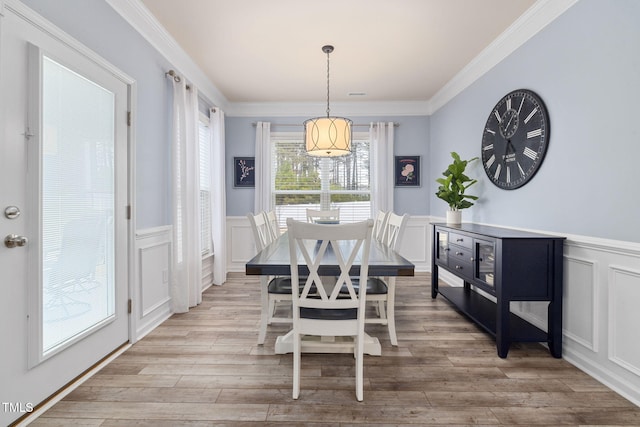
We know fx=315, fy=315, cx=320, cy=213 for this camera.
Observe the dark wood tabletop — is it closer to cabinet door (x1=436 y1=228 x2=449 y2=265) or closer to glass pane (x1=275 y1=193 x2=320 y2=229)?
cabinet door (x1=436 y1=228 x2=449 y2=265)

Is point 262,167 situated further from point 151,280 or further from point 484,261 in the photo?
point 484,261

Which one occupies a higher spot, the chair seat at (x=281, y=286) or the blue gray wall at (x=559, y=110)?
the blue gray wall at (x=559, y=110)

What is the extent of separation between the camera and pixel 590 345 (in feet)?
6.66

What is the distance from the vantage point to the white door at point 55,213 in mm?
1510

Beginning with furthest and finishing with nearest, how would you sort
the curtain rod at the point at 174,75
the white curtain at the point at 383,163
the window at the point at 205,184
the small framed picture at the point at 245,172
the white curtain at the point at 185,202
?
1. the small framed picture at the point at 245,172
2. the white curtain at the point at 383,163
3. the window at the point at 205,184
4. the white curtain at the point at 185,202
5. the curtain rod at the point at 174,75

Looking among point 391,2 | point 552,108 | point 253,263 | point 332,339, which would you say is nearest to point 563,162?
point 552,108

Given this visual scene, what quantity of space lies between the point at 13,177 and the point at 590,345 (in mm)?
3425

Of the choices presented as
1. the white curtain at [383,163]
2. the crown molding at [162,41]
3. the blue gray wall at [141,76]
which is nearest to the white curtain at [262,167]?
the crown molding at [162,41]

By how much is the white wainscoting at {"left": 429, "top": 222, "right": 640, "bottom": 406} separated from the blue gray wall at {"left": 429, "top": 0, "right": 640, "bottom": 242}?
0.12 m

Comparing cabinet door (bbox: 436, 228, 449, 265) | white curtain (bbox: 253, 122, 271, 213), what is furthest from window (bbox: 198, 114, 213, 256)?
cabinet door (bbox: 436, 228, 449, 265)

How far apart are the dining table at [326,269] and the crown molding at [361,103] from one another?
6.85 feet

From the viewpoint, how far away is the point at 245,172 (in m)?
4.86

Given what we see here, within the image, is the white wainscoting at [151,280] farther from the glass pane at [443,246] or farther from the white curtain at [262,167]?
the glass pane at [443,246]

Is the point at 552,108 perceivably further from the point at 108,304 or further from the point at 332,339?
the point at 108,304
